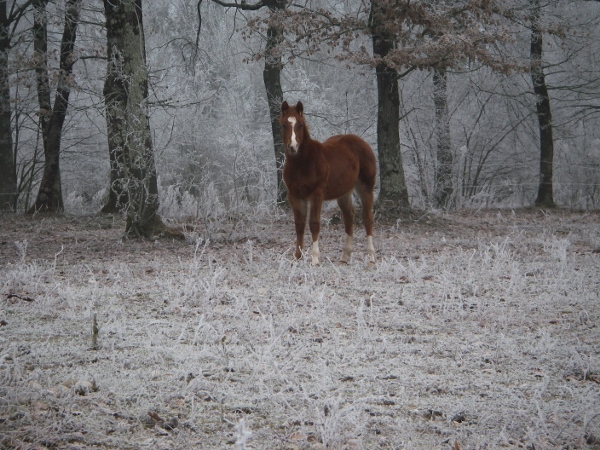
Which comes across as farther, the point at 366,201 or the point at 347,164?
the point at 366,201

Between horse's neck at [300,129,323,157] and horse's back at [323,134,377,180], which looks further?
horse's back at [323,134,377,180]

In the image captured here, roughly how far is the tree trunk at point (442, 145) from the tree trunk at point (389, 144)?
4.91 meters

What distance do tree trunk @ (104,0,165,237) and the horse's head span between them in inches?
99.4

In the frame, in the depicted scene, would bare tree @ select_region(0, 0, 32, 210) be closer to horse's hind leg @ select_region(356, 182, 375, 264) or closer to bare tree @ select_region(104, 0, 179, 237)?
bare tree @ select_region(104, 0, 179, 237)

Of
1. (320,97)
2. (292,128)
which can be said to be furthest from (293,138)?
(320,97)

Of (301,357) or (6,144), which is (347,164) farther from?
(6,144)

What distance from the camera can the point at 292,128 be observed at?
8.83 metres

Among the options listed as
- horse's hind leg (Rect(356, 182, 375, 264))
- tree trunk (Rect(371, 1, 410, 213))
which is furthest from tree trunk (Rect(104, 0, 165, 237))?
tree trunk (Rect(371, 1, 410, 213))

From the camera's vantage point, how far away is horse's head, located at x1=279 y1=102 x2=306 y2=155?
8.77 meters

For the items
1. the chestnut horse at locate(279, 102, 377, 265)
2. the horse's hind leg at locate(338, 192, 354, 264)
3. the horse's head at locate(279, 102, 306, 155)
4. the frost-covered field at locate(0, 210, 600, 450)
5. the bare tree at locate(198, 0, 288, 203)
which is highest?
the bare tree at locate(198, 0, 288, 203)

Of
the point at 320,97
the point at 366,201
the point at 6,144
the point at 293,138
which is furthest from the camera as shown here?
the point at 320,97

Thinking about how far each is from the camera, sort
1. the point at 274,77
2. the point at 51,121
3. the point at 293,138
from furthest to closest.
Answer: the point at 274,77
the point at 51,121
the point at 293,138

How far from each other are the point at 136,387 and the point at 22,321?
6.59ft

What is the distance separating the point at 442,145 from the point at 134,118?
1218cm
